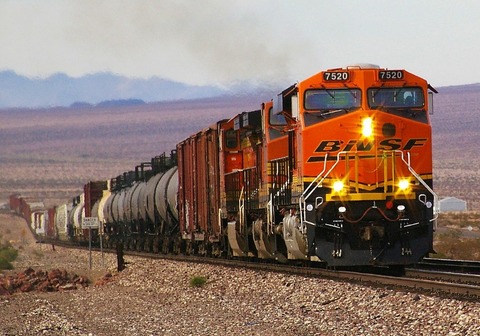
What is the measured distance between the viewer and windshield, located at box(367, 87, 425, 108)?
17.9 meters

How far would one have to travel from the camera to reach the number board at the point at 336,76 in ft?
58.2

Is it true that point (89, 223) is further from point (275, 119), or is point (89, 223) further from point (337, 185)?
point (337, 185)

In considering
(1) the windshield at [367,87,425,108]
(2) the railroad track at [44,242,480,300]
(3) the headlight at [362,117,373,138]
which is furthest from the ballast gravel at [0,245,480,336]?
(1) the windshield at [367,87,425,108]

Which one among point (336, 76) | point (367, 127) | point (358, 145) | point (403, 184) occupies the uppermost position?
point (336, 76)

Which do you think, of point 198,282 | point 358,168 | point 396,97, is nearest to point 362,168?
point 358,168

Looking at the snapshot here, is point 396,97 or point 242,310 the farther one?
point 396,97

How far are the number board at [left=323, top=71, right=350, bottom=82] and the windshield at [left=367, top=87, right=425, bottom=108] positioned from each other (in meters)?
0.48

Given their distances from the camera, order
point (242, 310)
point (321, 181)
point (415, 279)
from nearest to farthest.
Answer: point (242, 310) < point (415, 279) < point (321, 181)

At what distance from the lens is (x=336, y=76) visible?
17.8 m

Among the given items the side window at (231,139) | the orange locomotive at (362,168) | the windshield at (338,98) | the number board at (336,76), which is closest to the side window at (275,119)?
the orange locomotive at (362,168)

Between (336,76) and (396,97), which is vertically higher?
(336,76)

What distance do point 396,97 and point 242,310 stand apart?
4880 millimetres

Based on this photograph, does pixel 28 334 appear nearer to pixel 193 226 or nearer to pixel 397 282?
pixel 397 282

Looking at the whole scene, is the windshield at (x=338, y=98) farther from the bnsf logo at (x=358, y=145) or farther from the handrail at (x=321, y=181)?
the handrail at (x=321, y=181)
